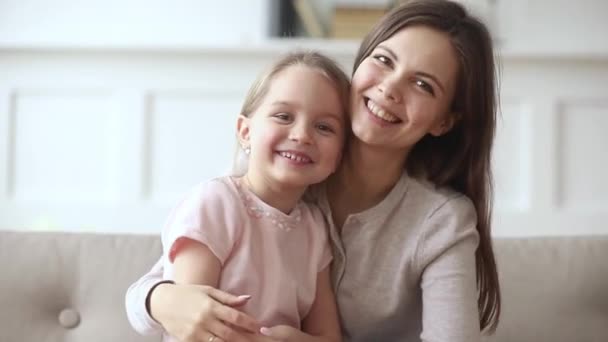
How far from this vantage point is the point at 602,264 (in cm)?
167

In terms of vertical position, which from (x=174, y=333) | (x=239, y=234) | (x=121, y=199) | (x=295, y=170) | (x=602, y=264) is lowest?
(x=121, y=199)

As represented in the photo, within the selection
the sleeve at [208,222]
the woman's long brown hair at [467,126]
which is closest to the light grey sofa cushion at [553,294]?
the woman's long brown hair at [467,126]

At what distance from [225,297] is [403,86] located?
48cm

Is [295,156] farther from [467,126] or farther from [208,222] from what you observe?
[467,126]

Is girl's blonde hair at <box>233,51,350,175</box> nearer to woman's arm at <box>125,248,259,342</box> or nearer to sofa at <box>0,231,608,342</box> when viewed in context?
woman's arm at <box>125,248,259,342</box>

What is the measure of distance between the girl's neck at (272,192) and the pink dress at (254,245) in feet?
0.05

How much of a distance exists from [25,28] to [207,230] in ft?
6.89

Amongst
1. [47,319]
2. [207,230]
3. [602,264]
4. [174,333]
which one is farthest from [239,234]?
[602,264]

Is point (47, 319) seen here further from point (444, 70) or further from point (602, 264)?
point (602, 264)

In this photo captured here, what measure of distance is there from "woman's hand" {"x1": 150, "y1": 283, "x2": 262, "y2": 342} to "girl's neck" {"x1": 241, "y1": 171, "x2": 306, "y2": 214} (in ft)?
0.75

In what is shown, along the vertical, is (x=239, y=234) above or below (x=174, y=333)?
above

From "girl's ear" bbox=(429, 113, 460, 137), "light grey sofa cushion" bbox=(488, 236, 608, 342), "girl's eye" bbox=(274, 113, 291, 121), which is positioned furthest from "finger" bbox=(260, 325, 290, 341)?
"light grey sofa cushion" bbox=(488, 236, 608, 342)

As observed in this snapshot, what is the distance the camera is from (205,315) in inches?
41.1

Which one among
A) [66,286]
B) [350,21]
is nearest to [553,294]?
[66,286]
